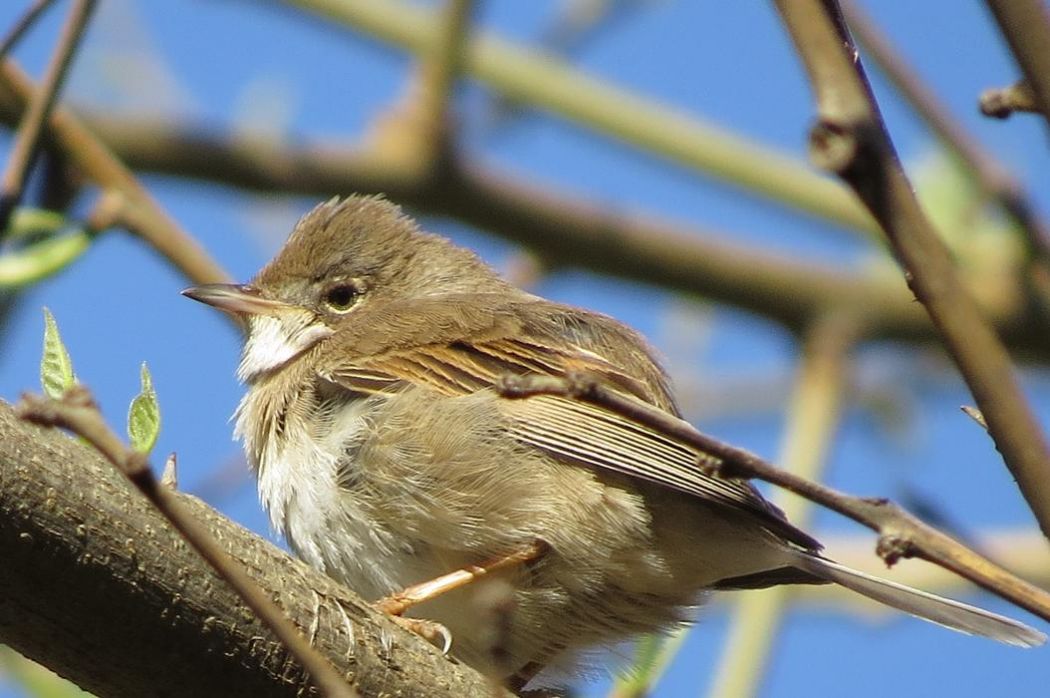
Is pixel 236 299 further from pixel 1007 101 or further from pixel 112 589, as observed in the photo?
pixel 1007 101

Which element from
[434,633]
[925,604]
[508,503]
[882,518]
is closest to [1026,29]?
[882,518]

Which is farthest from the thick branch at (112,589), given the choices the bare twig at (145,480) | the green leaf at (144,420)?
the bare twig at (145,480)

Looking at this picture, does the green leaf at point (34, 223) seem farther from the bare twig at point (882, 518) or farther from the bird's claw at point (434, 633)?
the bare twig at point (882, 518)

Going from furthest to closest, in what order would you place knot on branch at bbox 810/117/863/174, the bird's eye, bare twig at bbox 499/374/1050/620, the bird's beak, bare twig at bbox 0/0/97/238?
1. the bird's eye
2. the bird's beak
3. bare twig at bbox 0/0/97/238
4. bare twig at bbox 499/374/1050/620
5. knot on branch at bbox 810/117/863/174

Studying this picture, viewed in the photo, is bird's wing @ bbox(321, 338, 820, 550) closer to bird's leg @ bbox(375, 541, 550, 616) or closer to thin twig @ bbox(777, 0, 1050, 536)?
bird's leg @ bbox(375, 541, 550, 616)

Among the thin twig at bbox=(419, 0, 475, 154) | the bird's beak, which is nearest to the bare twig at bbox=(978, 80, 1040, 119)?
the bird's beak

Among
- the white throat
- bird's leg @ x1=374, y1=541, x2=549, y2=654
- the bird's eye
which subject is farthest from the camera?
the bird's eye
